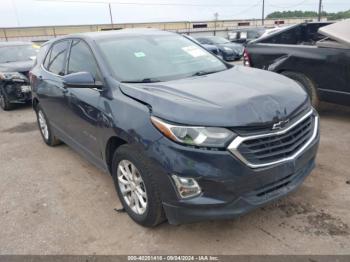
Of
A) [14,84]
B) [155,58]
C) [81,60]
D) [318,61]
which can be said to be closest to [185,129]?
[155,58]

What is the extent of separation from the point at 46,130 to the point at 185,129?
143 inches

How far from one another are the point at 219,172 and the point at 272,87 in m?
1.05

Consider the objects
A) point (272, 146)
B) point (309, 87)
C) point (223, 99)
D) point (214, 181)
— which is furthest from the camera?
point (309, 87)

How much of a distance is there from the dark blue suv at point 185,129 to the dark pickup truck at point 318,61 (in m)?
2.29

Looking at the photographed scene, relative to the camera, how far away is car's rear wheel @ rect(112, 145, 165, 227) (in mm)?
2775

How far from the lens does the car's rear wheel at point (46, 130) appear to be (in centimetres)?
533

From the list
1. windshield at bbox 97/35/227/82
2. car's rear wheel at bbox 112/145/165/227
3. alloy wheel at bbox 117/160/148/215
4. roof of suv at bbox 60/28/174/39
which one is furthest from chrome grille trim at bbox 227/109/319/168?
roof of suv at bbox 60/28/174/39

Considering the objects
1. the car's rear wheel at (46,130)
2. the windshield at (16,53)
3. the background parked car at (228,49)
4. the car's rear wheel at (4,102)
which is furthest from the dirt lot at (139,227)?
the background parked car at (228,49)

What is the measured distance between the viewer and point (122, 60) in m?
3.57

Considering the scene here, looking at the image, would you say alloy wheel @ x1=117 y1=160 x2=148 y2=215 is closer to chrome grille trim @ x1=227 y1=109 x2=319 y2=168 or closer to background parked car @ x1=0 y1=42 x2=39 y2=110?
chrome grille trim @ x1=227 y1=109 x2=319 y2=168

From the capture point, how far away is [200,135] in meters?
2.53

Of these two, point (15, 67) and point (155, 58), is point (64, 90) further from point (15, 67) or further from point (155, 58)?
point (15, 67)

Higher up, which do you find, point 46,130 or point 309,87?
point 309,87

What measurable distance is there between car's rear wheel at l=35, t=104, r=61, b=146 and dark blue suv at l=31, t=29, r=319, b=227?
60.1 inches
